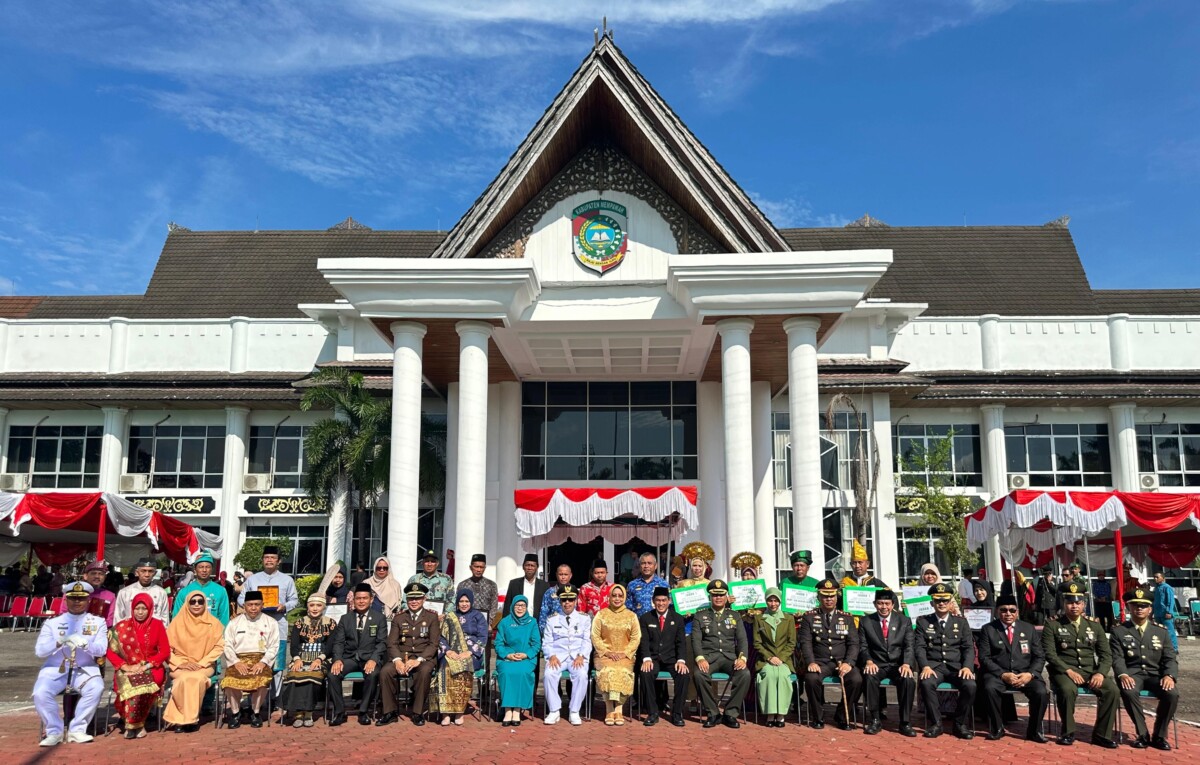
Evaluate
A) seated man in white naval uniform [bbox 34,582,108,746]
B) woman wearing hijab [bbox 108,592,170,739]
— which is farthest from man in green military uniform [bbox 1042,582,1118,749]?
seated man in white naval uniform [bbox 34,582,108,746]

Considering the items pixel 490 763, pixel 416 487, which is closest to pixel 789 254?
pixel 416 487

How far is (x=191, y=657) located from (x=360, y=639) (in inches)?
66.4

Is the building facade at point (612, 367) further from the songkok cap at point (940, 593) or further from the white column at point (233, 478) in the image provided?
the songkok cap at point (940, 593)

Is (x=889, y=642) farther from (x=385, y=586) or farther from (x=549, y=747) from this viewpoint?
(x=385, y=586)

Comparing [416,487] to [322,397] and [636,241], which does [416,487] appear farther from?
[322,397]

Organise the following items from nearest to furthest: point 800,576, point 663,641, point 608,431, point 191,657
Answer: point 191,657
point 663,641
point 800,576
point 608,431

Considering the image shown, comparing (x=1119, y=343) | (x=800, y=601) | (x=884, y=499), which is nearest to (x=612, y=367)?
(x=884, y=499)

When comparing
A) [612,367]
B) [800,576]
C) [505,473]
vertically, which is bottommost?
[800,576]

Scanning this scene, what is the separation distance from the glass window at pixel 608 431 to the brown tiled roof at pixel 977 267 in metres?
11.7

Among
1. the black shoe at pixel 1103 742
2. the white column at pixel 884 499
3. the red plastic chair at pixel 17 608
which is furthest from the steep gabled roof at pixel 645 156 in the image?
the red plastic chair at pixel 17 608

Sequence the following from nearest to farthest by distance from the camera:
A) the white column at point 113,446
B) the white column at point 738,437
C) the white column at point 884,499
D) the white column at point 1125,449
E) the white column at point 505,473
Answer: the white column at point 738,437 → the white column at point 505,473 → the white column at point 884,499 → the white column at point 1125,449 → the white column at point 113,446

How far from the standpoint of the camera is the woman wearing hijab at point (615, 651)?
10062 mm

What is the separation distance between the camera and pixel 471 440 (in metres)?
15.5

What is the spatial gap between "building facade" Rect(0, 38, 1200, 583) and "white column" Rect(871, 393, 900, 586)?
62 millimetres
